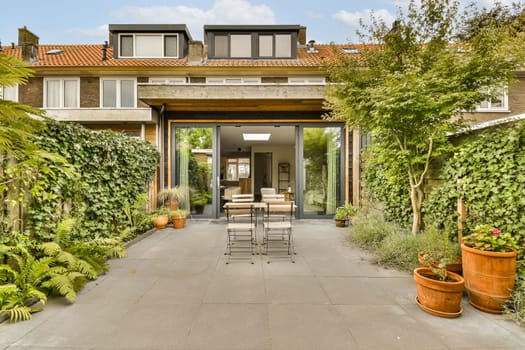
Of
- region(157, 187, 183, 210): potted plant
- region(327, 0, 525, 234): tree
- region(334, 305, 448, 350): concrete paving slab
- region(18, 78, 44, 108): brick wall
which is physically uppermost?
region(18, 78, 44, 108): brick wall

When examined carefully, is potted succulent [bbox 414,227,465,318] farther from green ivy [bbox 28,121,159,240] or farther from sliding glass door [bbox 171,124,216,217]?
sliding glass door [bbox 171,124,216,217]

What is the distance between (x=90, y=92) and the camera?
27.8ft

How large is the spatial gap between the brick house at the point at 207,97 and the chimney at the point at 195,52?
0.11 ft

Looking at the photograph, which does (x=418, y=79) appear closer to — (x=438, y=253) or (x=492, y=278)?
(x=438, y=253)

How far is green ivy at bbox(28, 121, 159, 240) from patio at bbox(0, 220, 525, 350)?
35.8 inches

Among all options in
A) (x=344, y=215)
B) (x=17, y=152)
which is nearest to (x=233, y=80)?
(x=344, y=215)

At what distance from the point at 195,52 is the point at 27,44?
20.6 feet

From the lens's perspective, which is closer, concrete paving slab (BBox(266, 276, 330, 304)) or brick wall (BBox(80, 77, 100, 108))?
concrete paving slab (BBox(266, 276, 330, 304))

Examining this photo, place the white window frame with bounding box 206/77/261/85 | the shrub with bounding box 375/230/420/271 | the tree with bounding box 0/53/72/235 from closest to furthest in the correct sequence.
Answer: the tree with bounding box 0/53/72/235 < the shrub with bounding box 375/230/420/271 < the white window frame with bounding box 206/77/261/85

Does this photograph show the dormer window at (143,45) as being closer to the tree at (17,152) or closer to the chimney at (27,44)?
the chimney at (27,44)

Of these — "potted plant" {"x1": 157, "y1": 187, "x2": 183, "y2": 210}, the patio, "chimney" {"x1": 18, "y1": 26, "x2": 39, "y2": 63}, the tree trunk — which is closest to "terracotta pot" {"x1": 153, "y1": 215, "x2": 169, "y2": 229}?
"potted plant" {"x1": 157, "y1": 187, "x2": 183, "y2": 210}

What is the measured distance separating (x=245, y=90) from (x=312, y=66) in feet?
10.00

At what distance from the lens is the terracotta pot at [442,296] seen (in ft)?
7.23

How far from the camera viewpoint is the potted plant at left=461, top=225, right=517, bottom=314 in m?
2.27
